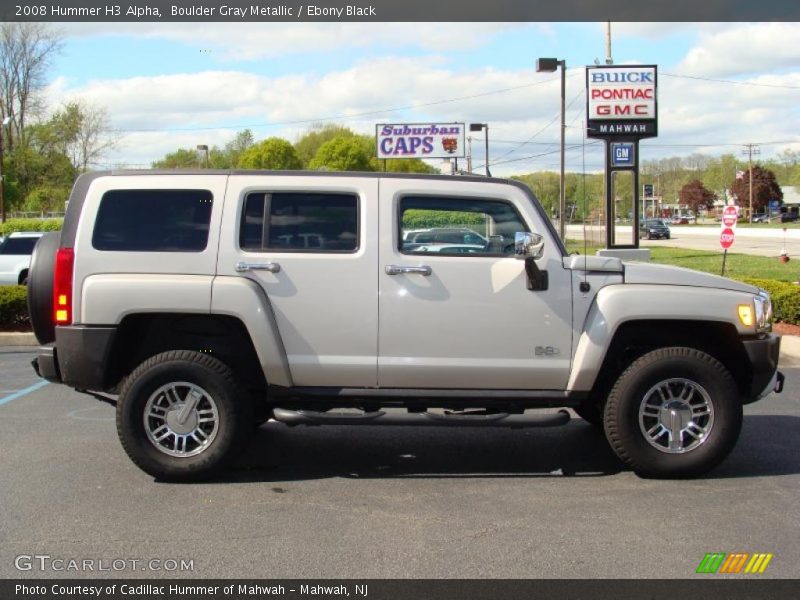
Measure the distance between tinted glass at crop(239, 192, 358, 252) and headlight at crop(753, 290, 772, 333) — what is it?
2750 mm

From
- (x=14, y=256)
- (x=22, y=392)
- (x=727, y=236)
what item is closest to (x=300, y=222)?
(x=22, y=392)

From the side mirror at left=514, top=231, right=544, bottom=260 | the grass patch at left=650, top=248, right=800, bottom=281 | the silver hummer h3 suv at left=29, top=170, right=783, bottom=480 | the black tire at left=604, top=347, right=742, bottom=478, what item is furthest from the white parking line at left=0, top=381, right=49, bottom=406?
the grass patch at left=650, top=248, right=800, bottom=281

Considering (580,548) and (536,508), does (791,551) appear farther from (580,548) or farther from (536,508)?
(536,508)

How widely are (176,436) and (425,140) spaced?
132ft

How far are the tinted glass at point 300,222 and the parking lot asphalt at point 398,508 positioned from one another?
1.62m

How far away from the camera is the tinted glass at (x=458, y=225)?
18.4 feet

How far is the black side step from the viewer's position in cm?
557

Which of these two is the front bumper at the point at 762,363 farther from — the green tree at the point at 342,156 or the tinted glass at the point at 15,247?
the green tree at the point at 342,156

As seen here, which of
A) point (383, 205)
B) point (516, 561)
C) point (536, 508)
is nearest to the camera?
point (516, 561)

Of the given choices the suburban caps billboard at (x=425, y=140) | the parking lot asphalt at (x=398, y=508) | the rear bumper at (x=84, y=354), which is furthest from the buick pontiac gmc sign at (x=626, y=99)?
the rear bumper at (x=84, y=354)

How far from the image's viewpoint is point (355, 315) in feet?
18.1
